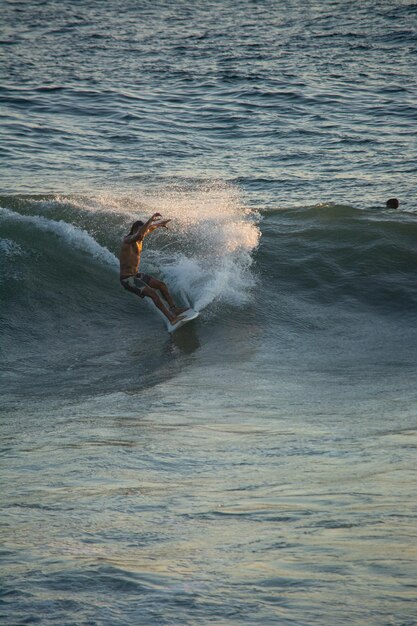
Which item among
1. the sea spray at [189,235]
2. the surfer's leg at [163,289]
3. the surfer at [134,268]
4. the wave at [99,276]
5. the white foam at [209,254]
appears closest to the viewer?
the wave at [99,276]

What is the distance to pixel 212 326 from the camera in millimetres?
12914

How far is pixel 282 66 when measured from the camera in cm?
2811

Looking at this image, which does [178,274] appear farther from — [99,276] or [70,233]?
[70,233]

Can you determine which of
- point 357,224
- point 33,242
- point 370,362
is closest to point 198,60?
point 357,224

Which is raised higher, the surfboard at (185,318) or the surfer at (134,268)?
the surfer at (134,268)

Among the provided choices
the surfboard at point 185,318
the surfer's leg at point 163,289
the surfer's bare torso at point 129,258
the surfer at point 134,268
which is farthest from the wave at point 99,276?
the surfer's bare torso at point 129,258

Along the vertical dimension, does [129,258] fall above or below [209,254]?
above

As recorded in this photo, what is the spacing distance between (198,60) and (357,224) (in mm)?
13930

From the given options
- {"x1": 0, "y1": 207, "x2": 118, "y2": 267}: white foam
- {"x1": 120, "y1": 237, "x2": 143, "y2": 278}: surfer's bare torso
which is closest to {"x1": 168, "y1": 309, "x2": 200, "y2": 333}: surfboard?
{"x1": 120, "y1": 237, "x2": 143, "y2": 278}: surfer's bare torso

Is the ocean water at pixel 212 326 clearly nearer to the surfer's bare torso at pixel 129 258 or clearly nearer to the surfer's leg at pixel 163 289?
the surfer's leg at pixel 163 289

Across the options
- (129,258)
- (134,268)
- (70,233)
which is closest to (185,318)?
(134,268)

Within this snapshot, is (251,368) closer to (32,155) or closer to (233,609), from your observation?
(233,609)

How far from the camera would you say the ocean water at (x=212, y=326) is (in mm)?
5031

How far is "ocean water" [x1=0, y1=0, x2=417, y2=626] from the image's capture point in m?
5.03
